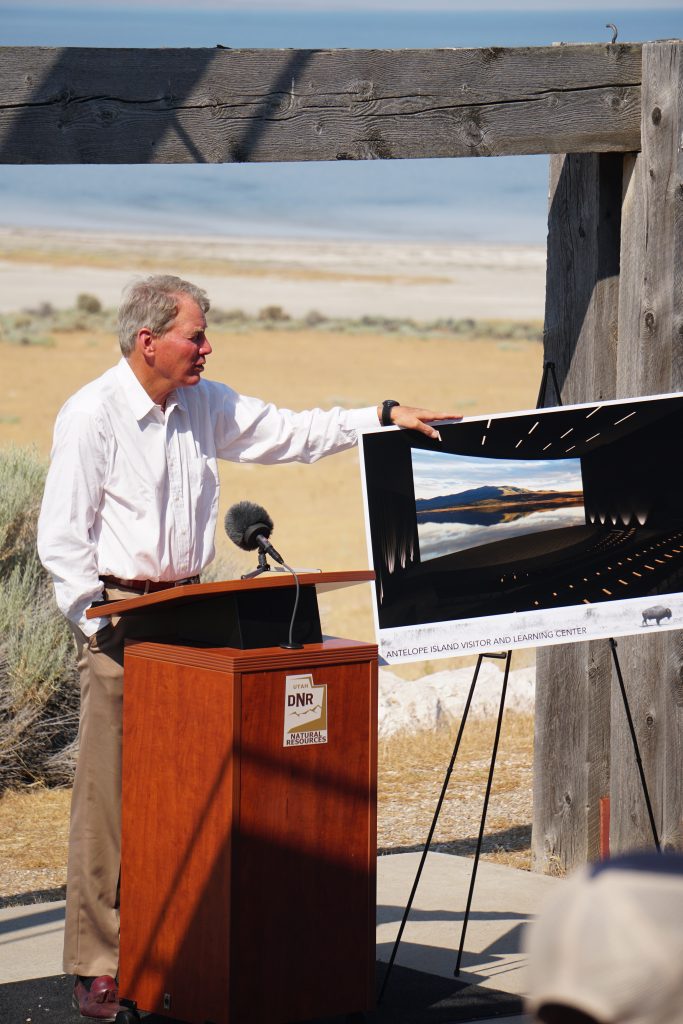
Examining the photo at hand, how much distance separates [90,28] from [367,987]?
14595 cm

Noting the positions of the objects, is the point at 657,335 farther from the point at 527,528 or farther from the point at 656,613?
the point at 656,613

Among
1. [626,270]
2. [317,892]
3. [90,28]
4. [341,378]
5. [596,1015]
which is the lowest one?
[317,892]

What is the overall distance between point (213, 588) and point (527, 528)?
4.66ft

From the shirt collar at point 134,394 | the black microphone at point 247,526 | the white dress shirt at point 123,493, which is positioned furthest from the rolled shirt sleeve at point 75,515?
the black microphone at point 247,526

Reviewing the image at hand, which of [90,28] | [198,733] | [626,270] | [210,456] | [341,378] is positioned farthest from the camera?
[90,28]

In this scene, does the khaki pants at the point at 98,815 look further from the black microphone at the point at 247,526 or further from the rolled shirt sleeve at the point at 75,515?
the black microphone at the point at 247,526

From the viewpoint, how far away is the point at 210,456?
397 cm

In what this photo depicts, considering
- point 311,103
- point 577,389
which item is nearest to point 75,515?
point 311,103

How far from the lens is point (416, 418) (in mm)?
4121

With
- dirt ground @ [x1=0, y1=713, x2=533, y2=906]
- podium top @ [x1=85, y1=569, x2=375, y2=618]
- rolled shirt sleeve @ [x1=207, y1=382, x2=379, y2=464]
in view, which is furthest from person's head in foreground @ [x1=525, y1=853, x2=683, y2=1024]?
dirt ground @ [x1=0, y1=713, x2=533, y2=906]

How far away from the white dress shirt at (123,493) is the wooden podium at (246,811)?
0.16 metres

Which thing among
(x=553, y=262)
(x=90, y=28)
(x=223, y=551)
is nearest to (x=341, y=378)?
A: (x=223, y=551)

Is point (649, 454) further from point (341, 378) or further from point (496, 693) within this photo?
point (341, 378)

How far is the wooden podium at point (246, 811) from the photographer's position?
3.36 meters
